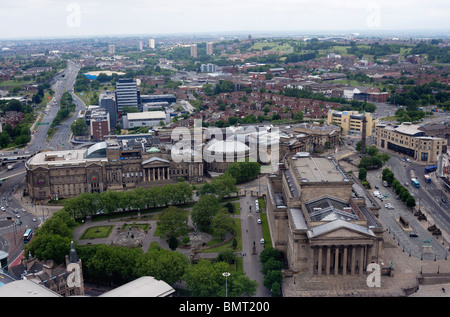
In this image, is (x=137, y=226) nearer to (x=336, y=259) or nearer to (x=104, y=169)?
(x=104, y=169)

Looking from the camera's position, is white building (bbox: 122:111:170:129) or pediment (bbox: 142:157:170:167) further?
white building (bbox: 122:111:170:129)

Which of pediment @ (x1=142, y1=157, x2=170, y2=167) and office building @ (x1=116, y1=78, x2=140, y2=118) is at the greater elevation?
office building @ (x1=116, y1=78, x2=140, y2=118)

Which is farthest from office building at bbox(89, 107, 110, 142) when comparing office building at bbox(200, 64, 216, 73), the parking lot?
office building at bbox(200, 64, 216, 73)

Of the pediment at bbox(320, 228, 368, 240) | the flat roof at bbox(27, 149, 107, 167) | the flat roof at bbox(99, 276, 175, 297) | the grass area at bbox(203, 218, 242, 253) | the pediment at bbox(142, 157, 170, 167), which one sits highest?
the flat roof at bbox(99, 276, 175, 297)

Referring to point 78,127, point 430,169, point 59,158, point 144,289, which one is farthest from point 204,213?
point 78,127

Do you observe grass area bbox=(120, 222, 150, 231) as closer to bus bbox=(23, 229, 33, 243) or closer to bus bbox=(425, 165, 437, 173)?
bus bbox=(23, 229, 33, 243)

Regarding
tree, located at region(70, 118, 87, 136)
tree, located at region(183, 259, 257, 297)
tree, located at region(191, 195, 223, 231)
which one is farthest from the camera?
tree, located at region(70, 118, 87, 136)
